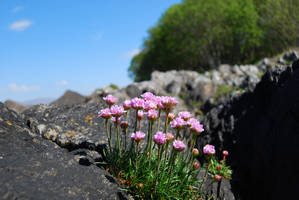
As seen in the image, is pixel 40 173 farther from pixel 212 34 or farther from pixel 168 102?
pixel 212 34

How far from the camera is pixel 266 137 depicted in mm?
4793

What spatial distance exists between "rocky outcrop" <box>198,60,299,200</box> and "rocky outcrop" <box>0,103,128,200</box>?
8.65 feet

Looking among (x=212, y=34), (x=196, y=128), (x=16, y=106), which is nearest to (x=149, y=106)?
(x=196, y=128)

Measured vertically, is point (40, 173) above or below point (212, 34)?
below

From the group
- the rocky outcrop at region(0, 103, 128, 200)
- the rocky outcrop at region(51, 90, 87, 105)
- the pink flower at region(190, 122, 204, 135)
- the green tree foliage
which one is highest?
the green tree foliage

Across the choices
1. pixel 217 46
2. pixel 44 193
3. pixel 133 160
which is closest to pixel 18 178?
pixel 44 193

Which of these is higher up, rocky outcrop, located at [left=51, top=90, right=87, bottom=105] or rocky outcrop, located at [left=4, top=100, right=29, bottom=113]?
rocky outcrop, located at [left=51, top=90, right=87, bottom=105]

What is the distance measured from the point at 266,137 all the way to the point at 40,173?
154 inches

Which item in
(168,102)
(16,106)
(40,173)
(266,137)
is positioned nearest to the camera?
(40,173)

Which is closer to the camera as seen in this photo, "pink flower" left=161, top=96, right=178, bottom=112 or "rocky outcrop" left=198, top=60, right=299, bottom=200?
"pink flower" left=161, top=96, right=178, bottom=112

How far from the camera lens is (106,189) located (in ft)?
11.3

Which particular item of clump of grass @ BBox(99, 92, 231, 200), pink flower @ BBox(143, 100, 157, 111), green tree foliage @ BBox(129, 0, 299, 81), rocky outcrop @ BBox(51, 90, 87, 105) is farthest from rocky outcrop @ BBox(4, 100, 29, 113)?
green tree foliage @ BBox(129, 0, 299, 81)

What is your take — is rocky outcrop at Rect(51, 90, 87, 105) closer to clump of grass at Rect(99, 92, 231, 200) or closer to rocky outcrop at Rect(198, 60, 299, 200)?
rocky outcrop at Rect(198, 60, 299, 200)

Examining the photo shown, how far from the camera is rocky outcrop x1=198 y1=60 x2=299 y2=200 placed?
4.12 m
